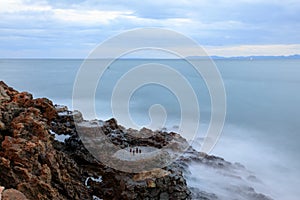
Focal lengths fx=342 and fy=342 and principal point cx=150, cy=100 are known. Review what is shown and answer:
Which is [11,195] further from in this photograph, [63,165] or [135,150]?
[135,150]

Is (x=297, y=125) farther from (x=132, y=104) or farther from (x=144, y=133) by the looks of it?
Answer: (x=144, y=133)

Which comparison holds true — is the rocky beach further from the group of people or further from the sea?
the sea

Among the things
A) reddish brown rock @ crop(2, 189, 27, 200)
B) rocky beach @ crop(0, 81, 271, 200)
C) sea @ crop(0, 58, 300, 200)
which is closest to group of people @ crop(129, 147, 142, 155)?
rocky beach @ crop(0, 81, 271, 200)

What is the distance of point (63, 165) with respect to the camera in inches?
233

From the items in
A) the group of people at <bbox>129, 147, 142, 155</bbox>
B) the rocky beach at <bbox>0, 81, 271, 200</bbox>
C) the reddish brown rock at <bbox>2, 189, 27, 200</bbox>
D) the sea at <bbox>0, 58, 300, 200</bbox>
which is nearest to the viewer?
the reddish brown rock at <bbox>2, 189, 27, 200</bbox>

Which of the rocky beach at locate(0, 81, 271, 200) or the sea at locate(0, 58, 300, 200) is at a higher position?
the sea at locate(0, 58, 300, 200)

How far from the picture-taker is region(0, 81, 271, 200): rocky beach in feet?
16.4

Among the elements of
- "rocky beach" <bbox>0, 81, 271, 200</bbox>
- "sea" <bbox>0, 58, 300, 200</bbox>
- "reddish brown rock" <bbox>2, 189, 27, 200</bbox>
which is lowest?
"reddish brown rock" <bbox>2, 189, 27, 200</bbox>

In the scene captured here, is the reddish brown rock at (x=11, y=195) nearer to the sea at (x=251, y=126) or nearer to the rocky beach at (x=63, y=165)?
the rocky beach at (x=63, y=165)

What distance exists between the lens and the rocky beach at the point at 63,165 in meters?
5.01

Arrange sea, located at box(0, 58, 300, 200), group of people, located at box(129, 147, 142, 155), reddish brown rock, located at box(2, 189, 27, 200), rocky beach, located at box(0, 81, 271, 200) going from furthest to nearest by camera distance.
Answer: sea, located at box(0, 58, 300, 200), group of people, located at box(129, 147, 142, 155), rocky beach, located at box(0, 81, 271, 200), reddish brown rock, located at box(2, 189, 27, 200)

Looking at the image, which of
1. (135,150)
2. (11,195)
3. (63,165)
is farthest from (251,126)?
(11,195)

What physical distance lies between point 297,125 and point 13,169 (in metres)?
14.3

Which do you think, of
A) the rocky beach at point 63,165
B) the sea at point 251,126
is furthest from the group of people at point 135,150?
the sea at point 251,126
